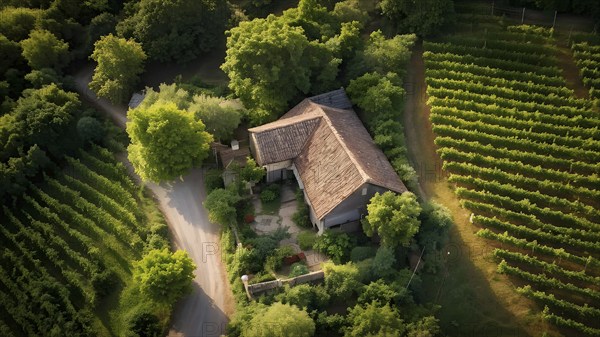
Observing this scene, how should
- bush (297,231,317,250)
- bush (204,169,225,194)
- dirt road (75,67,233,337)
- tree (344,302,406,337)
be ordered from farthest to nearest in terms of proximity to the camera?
bush (204,169,225,194), bush (297,231,317,250), dirt road (75,67,233,337), tree (344,302,406,337)

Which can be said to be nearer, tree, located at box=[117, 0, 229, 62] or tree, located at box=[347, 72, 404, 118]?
tree, located at box=[347, 72, 404, 118]

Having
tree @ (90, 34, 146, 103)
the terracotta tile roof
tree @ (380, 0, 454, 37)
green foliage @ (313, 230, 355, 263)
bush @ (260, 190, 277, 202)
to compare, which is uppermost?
tree @ (380, 0, 454, 37)

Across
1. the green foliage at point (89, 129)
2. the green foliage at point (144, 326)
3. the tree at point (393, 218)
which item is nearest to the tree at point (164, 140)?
the green foliage at point (89, 129)

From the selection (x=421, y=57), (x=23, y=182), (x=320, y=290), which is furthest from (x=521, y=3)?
(x=23, y=182)

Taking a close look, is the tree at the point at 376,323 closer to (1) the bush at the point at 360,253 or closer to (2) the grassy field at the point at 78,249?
(1) the bush at the point at 360,253

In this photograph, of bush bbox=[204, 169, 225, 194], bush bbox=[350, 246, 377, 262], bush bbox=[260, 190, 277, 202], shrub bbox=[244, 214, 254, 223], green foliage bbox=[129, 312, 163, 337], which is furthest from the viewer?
bush bbox=[204, 169, 225, 194]

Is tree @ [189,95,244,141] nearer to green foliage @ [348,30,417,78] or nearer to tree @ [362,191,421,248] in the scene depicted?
green foliage @ [348,30,417,78]

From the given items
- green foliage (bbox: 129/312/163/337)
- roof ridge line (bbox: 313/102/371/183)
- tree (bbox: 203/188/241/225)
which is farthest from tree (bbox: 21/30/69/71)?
green foliage (bbox: 129/312/163/337)
